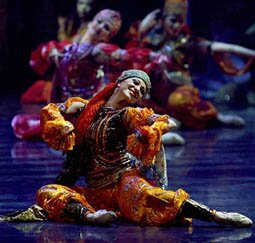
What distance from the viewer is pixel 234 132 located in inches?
255

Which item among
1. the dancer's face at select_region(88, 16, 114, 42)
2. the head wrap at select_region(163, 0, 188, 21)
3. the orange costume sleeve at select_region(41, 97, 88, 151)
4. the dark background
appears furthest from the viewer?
the dark background

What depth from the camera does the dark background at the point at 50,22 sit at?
28.7 feet

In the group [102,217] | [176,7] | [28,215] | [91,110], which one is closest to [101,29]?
[176,7]

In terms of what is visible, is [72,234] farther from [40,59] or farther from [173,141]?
[40,59]

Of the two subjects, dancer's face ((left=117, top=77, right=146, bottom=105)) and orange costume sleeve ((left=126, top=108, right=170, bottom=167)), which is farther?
dancer's face ((left=117, top=77, right=146, bottom=105))

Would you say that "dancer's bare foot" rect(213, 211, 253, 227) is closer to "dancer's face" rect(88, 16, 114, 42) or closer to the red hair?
the red hair

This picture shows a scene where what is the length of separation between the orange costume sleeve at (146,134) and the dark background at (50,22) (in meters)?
5.21

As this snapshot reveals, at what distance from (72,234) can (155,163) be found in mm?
470

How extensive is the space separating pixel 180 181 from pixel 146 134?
113cm

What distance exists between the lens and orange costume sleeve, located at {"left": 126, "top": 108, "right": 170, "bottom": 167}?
3.49m

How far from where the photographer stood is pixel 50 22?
31.0ft

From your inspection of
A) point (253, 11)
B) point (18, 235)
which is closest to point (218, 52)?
point (253, 11)

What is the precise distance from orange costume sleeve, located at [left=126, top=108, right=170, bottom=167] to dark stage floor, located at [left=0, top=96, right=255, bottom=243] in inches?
11.9

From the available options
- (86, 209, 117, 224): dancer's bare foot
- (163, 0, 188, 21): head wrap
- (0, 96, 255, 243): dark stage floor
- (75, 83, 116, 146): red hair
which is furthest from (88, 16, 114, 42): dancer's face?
(86, 209, 117, 224): dancer's bare foot
